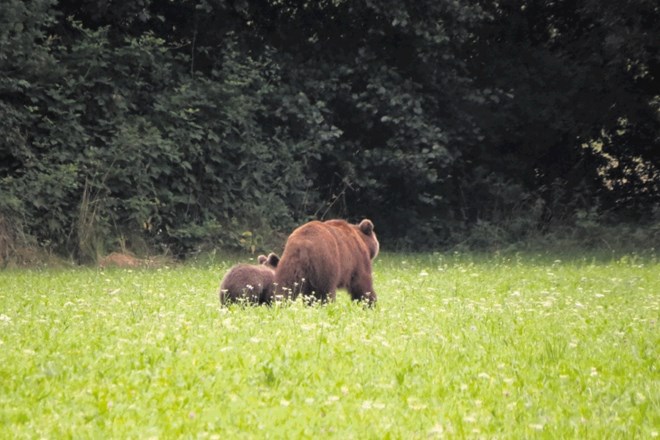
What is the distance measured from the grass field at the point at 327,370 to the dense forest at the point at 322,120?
30.0ft

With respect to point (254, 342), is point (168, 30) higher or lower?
higher

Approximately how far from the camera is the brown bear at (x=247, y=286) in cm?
1092

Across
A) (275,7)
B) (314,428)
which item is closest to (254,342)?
(314,428)

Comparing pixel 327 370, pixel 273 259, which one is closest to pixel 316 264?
pixel 273 259

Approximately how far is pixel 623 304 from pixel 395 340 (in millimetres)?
5133

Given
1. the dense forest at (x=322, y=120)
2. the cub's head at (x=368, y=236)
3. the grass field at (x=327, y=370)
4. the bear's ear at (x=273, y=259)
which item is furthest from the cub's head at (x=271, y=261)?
the dense forest at (x=322, y=120)

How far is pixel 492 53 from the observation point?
27.5 meters

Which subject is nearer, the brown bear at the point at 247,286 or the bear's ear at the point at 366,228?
the brown bear at the point at 247,286

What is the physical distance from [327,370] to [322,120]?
17.9 meters

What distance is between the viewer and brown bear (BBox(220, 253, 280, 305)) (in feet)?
35.8

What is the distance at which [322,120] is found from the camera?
80.5 ft

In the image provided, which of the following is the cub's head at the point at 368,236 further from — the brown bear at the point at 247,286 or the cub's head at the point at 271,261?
the brown bear at the point at 247,286

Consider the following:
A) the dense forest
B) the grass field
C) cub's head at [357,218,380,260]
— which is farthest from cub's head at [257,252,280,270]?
the dense forest

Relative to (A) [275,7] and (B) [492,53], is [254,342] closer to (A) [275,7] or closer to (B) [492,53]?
(A) [275,7]
